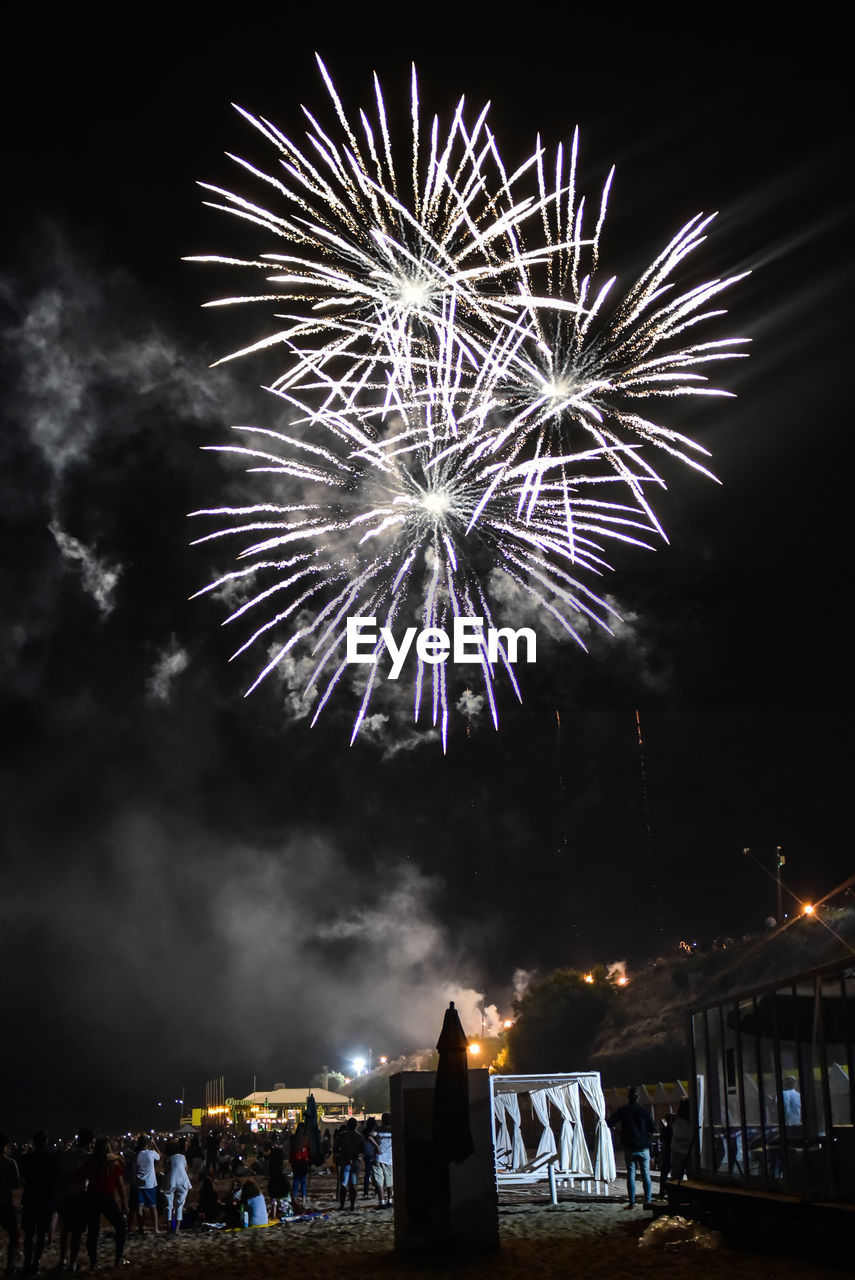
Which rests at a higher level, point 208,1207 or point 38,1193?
point 38,1193

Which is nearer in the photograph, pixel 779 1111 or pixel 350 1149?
pixel 779 1111

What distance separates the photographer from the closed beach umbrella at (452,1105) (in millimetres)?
10812

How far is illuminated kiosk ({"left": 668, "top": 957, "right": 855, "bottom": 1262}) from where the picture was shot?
9.39 meters

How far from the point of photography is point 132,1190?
15.3 metres

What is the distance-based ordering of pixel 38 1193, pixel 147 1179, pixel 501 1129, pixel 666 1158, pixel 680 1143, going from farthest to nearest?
pixel 501 1129
pixel 666 1158
pixel 147 1179
pixel 680 1143
pixel 38 1193

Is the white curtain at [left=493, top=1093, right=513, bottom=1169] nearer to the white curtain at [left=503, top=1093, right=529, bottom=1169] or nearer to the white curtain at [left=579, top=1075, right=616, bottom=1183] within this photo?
the white curtain at [left=503, top=1093, right=529, bottom=1169]

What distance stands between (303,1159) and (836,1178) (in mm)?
11645

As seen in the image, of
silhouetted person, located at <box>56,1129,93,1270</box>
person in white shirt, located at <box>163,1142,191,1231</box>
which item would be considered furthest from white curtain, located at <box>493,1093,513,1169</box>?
silhouetted person, located at <box>56,1129,93,1270</box>

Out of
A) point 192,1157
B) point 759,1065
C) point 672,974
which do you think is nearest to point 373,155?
point 759,1065

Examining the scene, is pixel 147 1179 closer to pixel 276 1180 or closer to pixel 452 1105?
pixel 276 1180

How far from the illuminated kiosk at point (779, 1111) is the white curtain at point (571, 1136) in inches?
186

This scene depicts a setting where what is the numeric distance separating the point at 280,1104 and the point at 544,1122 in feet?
87.4

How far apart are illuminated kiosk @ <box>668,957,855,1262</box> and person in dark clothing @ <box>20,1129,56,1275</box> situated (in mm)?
6788

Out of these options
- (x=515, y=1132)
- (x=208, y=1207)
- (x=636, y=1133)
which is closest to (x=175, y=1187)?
(x=208, y=1207)
